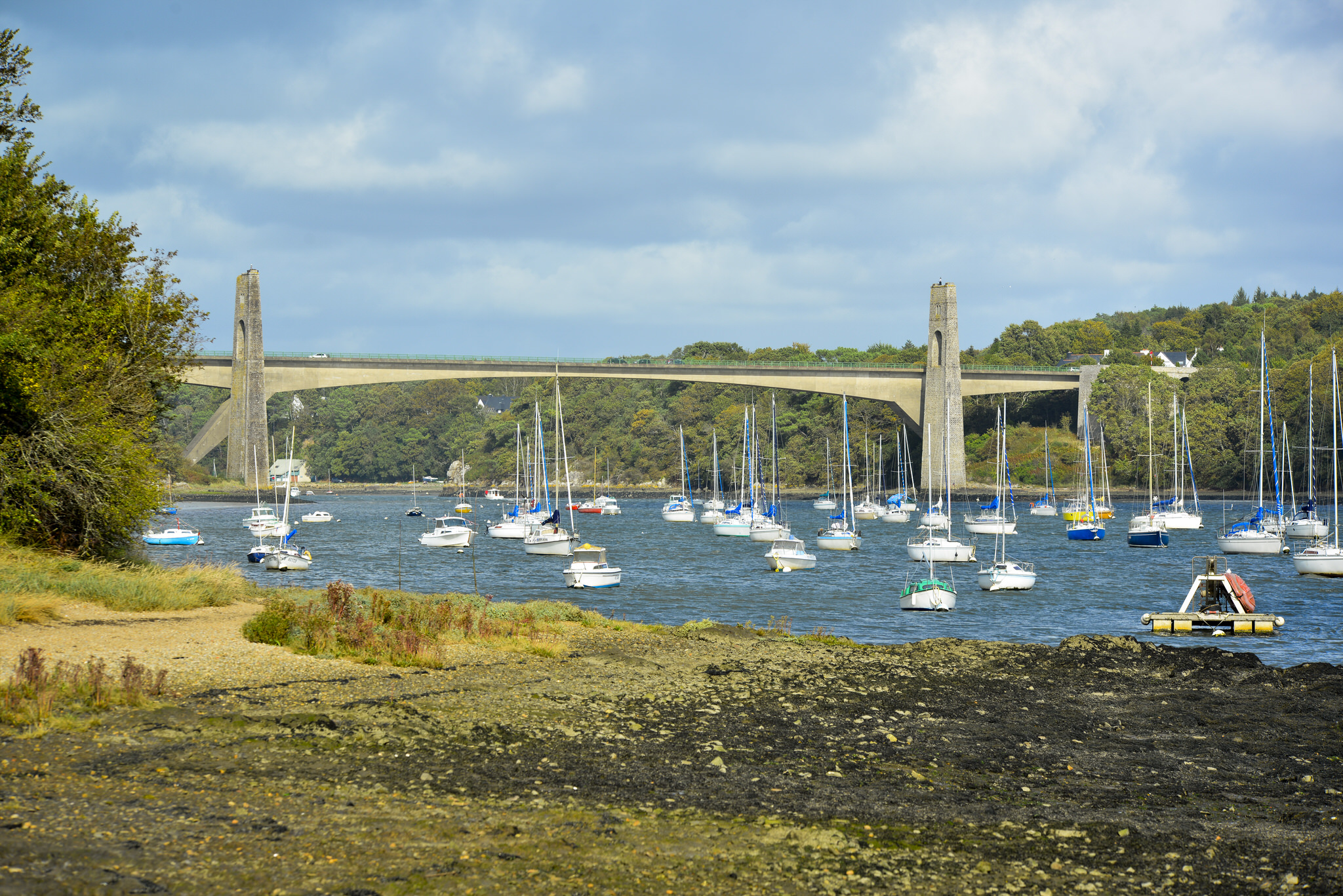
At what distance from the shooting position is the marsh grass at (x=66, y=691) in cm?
1121

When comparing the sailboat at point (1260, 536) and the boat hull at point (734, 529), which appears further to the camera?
the boat hull at point (734, 529)

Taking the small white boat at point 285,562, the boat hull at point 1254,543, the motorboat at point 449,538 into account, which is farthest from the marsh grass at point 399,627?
the boat hull at point 1254,543

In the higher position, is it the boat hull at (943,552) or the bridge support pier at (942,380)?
the bridge support pier at (942,380)

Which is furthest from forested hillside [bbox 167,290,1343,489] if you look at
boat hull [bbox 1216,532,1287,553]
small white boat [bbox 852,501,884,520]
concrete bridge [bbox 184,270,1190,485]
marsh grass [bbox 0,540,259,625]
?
marsh grass [bbox 0,540,259,625]

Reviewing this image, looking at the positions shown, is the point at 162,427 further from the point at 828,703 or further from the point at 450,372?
the point at 450,372

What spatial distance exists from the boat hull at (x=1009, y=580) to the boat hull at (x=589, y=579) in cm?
1518

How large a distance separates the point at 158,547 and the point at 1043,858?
59008mm

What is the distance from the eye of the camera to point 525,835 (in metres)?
9.28

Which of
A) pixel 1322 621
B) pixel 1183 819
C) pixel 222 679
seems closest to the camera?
pixel 1183 819

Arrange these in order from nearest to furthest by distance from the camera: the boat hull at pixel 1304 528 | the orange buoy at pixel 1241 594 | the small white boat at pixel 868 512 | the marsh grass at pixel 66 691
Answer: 1. the marsh grass at pixel 66 691
2. the orange buoy at pixel 1241 594
3. the boat hull at pixel 1304 528
4. the small white boat at pixel 868 512

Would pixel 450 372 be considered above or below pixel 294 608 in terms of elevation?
above

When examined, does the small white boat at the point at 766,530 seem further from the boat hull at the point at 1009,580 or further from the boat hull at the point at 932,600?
the boat hull at the point at 932,600

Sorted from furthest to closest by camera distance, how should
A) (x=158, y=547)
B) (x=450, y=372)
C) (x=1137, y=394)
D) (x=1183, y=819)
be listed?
1. (x=1137, y=394)
2. (x=450, y=372)
3. (x=158, y=547)
4. (x=1183, y=819)

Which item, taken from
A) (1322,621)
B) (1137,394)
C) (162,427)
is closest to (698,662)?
(162,427)
